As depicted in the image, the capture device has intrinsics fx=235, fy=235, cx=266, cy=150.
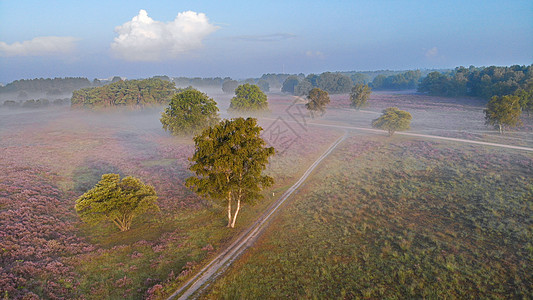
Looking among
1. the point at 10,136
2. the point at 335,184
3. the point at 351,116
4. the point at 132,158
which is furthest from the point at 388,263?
the point at 351,116

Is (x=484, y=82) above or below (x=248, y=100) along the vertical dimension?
above

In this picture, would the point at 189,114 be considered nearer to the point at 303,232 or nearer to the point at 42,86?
the point at 303,232

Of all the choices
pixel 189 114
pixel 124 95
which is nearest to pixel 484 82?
pixel 189 114

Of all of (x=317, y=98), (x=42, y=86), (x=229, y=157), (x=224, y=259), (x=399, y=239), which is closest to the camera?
(x=224, y=259)

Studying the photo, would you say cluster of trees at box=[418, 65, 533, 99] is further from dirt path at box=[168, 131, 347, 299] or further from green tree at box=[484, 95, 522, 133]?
dirt path at box=[168, 131, 347, 299]

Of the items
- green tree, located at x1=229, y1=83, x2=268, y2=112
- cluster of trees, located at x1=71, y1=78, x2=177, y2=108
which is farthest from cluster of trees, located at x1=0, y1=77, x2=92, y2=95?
green tree, located at x1=229, y1=83, x2=268, y2=112

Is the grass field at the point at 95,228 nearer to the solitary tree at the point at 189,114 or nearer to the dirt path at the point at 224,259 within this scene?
the dirt path at the point at 224,259
